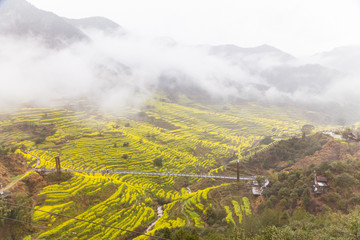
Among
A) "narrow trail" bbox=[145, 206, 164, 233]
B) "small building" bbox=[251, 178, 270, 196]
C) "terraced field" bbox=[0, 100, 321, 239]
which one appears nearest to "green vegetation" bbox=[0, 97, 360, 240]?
"terraced field" bbox=[0, 100, 321, 239]

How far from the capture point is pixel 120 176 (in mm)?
57719

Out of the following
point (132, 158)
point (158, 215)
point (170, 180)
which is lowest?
point (158, 215)

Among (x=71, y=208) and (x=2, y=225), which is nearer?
(x=2, y=225)

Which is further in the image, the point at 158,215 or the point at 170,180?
the point at 170,180

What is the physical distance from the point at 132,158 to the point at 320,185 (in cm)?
5168

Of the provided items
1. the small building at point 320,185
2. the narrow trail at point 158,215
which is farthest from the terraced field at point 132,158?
the small building at point 320,185

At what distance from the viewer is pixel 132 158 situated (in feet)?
→ 228

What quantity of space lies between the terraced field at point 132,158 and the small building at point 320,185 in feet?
46.1

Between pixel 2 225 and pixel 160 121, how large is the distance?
9510 centimetres

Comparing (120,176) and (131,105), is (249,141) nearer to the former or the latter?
(120,176)

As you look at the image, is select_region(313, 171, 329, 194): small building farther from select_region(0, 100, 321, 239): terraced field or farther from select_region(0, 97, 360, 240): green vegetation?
select_region(0, 100, 321, 239): terraced field

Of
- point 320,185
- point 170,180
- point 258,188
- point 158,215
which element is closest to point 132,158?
point 170,180

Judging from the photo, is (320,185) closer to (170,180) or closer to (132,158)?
(170,180)

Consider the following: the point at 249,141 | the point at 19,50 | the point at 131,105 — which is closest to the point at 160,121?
the point at 131,105
